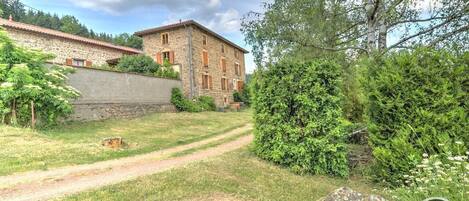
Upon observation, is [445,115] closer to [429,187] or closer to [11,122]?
[429,187]

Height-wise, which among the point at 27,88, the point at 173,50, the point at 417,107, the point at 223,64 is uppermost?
the point at 173,50

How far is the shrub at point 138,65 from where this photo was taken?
22.0 m

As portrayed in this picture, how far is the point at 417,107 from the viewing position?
17.8ft

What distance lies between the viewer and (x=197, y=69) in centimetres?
2483

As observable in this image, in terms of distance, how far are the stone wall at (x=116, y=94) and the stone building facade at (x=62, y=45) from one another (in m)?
3.21

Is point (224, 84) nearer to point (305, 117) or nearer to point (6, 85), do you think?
point (6, 85)

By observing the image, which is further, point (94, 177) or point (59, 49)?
point (59, 49)

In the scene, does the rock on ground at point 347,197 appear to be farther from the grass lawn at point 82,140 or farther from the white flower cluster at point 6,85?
the white flower cluster at point 6,85

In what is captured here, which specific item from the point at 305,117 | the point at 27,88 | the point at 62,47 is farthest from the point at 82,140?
the point at 62,47

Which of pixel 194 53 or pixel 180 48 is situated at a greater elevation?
pixel 180 48

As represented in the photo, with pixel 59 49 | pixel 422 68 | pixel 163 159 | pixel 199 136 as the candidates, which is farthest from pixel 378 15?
pixel 59 49

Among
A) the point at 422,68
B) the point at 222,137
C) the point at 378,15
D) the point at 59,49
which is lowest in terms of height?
the point at 222,137

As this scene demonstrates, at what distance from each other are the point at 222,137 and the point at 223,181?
7.02 meters

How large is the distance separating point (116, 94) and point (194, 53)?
914 cm
